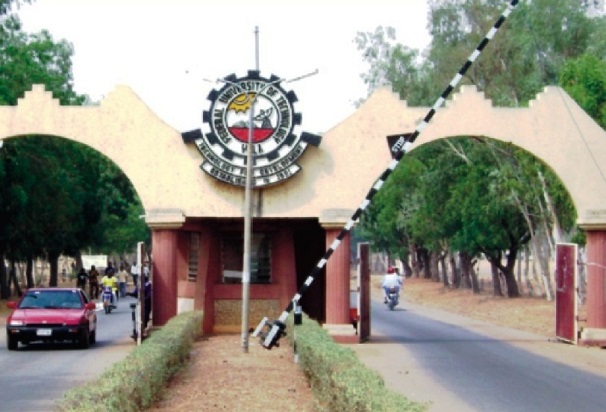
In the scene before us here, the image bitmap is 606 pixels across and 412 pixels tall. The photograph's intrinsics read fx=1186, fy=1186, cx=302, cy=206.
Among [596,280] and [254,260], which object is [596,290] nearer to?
[596,280]

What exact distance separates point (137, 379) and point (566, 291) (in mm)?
15525

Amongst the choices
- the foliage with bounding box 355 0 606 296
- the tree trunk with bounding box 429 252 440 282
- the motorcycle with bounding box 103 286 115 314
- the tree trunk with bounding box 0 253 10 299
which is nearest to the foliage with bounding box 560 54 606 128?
the foliage with bounding box 355 0 606 296

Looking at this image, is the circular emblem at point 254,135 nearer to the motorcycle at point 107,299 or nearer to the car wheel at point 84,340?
the car wheel at point 84,340

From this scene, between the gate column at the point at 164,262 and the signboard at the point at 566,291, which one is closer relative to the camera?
the signboard at the point at 566,291

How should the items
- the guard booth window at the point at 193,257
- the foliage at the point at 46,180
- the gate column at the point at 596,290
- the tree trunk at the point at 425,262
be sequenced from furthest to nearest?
the tree trunk at the point at 425,262
the foliage at the point at 46,180
the guard booth window at the point at 193,257
the gate column at the point at 596,290

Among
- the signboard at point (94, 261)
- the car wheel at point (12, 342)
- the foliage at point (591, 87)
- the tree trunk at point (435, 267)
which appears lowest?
the car wheel at point (12, 342)

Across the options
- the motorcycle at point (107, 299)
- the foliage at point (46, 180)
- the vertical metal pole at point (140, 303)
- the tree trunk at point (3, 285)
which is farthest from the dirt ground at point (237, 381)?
the tree trunk at point (3, 285)

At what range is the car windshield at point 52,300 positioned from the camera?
27828 millimetres

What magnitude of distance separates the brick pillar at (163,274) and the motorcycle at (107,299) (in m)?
20.6

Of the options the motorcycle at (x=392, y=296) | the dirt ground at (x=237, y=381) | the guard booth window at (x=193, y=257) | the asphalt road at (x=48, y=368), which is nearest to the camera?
the dirt ground at (x=237, y=381)

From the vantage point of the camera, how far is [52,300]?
92.6ft

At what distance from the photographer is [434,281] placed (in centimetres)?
8975

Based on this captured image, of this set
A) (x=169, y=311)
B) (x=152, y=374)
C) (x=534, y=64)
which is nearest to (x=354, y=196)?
(x=169, y=311)

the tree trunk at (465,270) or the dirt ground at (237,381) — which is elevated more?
the tree trunk at (465,270)
